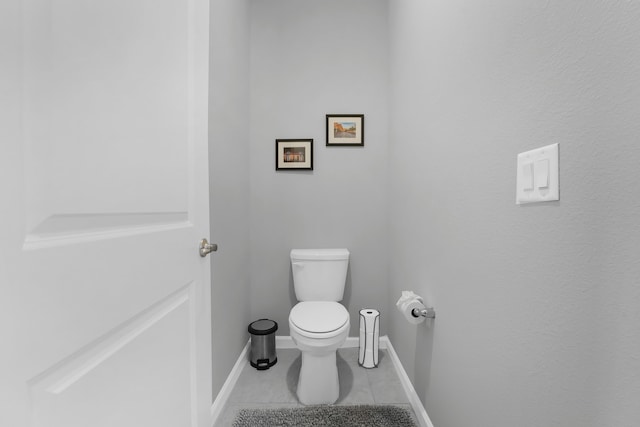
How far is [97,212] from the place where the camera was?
0.56 metres

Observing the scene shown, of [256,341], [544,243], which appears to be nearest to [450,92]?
[544,243]

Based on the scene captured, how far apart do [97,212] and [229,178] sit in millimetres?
1252

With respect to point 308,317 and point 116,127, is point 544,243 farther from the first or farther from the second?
point 308,317

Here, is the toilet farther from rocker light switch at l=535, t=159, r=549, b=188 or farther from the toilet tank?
rocker light switch at l=535, t=159, r=549, b=188

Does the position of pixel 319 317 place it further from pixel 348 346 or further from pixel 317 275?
pixel 348 346

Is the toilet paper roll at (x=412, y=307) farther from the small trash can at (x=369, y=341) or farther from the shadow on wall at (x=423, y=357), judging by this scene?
the small trash can at (x=369, y=341)

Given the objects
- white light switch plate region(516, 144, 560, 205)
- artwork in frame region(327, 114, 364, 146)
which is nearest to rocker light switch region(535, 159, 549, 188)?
white light switch plate region(516, 144, 560, 205)

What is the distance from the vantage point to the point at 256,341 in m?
1.99

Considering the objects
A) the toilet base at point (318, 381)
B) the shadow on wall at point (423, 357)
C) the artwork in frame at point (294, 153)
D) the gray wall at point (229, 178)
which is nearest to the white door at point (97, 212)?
the gray wall at point (229, 178)

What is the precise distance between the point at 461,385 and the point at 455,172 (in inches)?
29.8

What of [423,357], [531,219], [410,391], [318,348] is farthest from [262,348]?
[531,219]

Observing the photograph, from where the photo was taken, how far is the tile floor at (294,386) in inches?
64.6

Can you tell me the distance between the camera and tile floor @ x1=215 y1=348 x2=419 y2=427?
1.64m

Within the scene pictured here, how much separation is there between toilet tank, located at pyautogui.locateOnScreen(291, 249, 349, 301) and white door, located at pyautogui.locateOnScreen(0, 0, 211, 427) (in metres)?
1.20
